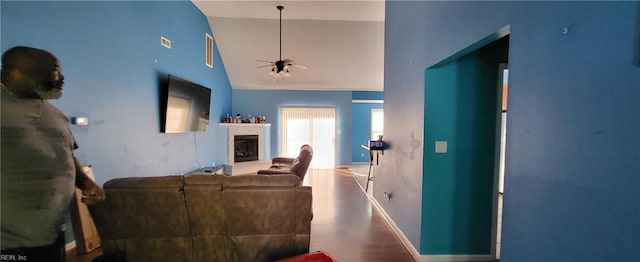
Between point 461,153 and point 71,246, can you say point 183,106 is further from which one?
point 461,153

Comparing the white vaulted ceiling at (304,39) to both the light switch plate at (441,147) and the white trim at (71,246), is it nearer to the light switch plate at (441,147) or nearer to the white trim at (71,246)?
the light switch plate at (441,147)

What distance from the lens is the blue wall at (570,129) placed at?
84cm

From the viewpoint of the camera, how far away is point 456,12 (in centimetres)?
187

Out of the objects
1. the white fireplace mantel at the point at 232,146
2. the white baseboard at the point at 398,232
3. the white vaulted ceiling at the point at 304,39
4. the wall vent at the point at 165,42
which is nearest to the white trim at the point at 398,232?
the white baseboard at the point at 398,232

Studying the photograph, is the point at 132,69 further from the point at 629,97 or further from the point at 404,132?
the point at 629,97

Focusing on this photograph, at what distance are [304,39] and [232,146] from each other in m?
3.14

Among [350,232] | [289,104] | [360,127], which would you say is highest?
[289,104]

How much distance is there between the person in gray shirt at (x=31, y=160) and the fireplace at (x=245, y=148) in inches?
198

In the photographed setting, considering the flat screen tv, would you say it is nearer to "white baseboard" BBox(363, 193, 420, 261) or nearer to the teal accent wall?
"white baseboard" BBox(363, 193, 420, 261)

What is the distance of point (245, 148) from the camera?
254 inches

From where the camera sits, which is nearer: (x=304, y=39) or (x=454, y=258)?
(x=454, y=258)

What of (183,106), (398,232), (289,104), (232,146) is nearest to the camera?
(398,232)

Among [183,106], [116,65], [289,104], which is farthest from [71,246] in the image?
[289,104]

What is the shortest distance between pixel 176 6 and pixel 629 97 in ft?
16.4
